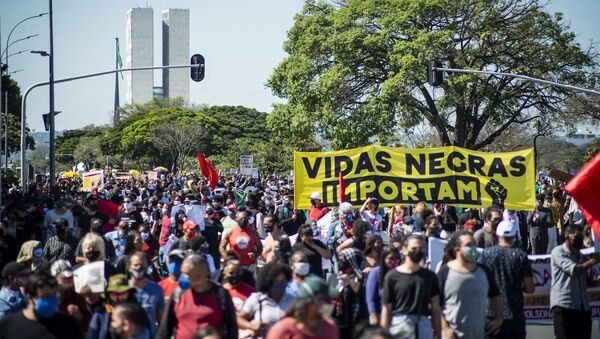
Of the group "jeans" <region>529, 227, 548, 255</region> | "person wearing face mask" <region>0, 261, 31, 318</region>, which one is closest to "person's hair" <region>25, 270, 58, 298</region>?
"person wearing face mask" <region>0, 261, 31, 318</region>

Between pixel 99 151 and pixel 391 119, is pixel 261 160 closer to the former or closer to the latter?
pixel 391 119

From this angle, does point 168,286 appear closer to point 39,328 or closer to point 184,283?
point 184,283

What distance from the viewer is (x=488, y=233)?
11922mm

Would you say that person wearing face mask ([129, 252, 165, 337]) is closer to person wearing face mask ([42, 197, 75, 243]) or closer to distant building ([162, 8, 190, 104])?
person wearing face mask ([42, 197, 75, 243])

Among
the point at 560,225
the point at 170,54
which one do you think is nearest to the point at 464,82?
the point at 560,225

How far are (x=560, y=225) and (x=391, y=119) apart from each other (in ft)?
68.4

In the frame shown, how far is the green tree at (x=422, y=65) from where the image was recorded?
40812mm

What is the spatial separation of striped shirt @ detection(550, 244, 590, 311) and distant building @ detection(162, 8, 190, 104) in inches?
7096

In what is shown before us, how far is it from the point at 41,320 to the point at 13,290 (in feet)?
5.74

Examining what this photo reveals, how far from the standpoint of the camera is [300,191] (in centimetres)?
1766

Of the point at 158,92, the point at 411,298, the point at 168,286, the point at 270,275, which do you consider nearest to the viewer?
the point at 270,275

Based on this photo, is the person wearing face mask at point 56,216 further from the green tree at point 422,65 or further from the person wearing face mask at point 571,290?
the green tree at point 422,65

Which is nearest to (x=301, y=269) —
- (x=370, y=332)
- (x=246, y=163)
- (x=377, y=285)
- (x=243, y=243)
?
(x=377, y=285)

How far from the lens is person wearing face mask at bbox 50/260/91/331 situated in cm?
815
